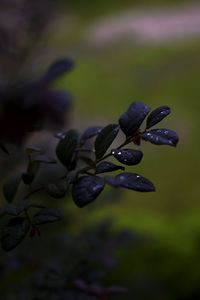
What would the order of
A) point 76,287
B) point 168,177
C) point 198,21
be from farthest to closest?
point 198,21, point 168,177, point 76,287

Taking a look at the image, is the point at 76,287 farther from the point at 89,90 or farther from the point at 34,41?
the point at 89,90

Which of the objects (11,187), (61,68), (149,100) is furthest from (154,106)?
(11,187)

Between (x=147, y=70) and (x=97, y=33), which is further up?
(x=97, y=33)

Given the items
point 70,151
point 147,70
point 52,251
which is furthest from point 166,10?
point 70,151

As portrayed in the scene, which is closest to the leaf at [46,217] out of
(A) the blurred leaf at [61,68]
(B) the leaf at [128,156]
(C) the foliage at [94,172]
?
(C) the foliage at [94,172]

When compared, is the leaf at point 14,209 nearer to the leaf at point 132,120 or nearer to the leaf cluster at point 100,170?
the leaf cluster at point 100,170

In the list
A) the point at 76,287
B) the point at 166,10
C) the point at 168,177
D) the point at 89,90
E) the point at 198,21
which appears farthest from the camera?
the point at 166,10

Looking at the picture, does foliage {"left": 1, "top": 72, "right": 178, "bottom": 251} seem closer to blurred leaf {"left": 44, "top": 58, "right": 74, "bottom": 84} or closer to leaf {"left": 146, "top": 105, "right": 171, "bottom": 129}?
leaf {"left": 146, "top": 105, "right": 171, "bottom": 129}
